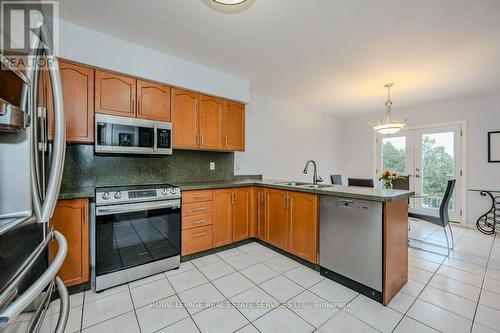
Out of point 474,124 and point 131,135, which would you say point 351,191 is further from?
point 474,124

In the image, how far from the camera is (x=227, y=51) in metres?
2.52

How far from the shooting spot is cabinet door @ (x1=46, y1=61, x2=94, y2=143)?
2.07m

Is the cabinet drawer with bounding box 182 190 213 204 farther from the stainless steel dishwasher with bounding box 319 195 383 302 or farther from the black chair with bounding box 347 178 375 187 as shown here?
the black chair with bounding box 347 178 375 187

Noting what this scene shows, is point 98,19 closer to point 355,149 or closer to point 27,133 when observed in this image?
point 27,133

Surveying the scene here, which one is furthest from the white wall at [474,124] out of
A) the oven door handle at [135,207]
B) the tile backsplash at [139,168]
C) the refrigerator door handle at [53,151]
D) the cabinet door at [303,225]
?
the refrigerator door handle at [53,151]

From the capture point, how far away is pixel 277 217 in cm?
282

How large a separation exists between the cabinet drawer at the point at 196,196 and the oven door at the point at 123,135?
62cm

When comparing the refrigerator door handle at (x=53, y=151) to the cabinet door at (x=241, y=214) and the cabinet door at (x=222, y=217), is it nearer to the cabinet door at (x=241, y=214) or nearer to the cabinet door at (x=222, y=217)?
the cabinet door at (x=222, y=217)

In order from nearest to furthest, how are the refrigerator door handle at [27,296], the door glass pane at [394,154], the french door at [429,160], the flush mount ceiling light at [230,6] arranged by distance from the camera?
the refrigerator door handle at [27,296] < the flush mount ceiling light at [230,6] < the french door at [429,160] < the door glass pane at [394,154]

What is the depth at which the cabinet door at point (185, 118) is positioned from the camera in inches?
106

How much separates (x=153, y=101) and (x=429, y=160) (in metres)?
5.23

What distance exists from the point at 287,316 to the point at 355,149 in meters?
5.02

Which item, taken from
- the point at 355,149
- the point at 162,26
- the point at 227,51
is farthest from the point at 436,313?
the point at 355,149

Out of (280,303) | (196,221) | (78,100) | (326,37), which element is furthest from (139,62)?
(280,303)
